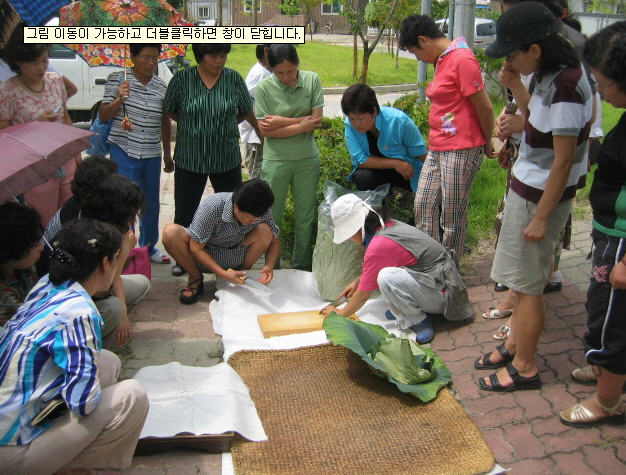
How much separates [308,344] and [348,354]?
28 centimetres

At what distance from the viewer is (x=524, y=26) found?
283 cm

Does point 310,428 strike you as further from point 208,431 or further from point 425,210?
point 425,210

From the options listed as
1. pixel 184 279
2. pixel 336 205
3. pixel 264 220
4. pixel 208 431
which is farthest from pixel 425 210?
pixel 208 431

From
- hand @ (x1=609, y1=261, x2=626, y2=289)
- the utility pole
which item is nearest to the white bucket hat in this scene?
hand @ (x1=609, y1=261, x2=626, y2=289)

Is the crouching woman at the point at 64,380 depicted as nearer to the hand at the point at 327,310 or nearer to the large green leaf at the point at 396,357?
the large green leaf at the point at 396,357

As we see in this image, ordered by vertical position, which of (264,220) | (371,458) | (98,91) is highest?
(98,91)

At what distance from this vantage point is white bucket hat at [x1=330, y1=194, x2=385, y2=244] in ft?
12.5

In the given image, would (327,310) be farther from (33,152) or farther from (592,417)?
(33,152)

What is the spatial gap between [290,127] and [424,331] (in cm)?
173

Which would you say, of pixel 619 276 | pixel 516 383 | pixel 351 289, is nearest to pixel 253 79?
pixel 351 289

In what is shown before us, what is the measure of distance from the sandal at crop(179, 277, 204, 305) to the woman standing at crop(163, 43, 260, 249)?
567 mm

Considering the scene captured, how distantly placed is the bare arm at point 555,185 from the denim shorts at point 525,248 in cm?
8

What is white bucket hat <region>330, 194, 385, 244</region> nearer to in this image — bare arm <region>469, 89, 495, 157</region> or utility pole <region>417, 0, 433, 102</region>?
bare arm <region>469, 89, 495, 157</region>

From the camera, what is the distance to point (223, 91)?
4.60m
